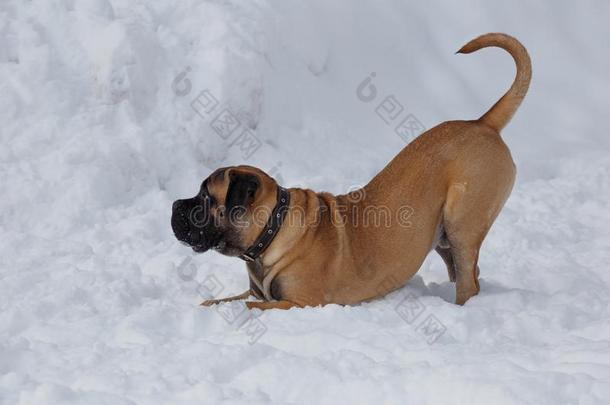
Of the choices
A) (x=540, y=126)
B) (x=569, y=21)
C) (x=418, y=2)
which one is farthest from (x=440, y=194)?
(x=569, y=21)

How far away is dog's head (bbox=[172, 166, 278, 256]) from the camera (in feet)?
15.1

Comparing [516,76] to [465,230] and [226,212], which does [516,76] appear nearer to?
[465,230]

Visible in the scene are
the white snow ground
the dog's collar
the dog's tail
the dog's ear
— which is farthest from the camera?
the dog's tail

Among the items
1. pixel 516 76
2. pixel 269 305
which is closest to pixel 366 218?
pixel 269 305

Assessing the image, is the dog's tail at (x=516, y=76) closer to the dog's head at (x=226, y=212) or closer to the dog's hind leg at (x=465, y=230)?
the dog's hind leg at (x=465, y=230)

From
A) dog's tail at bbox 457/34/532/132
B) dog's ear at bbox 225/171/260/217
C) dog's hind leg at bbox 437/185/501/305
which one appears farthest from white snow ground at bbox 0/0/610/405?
dog's tail at bbox 457/34/532/132

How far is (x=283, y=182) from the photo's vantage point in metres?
7.14

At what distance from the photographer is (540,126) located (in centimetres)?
902

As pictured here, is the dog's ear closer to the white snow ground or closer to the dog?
the dog

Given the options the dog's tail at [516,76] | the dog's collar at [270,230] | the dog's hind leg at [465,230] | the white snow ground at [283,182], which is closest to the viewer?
the white snow ground at [283,182]

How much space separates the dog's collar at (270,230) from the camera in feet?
15.5

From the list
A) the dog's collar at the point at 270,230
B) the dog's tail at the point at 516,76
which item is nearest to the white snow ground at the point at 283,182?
the dog's collar at the point at 270,230

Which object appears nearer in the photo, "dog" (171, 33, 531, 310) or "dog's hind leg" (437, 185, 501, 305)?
"dog" (171, 33, 531, 310)

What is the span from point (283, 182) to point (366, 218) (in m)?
2.21
